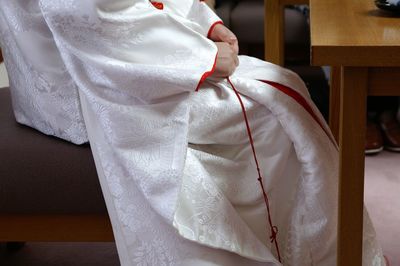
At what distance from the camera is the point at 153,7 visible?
1.25 metres

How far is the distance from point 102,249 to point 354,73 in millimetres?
929

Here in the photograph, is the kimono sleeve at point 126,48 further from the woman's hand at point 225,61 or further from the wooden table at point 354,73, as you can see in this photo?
the wooden table at point 354,73

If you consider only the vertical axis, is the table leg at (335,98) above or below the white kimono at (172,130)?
below

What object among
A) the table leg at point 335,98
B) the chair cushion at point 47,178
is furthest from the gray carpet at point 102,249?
the chair cushion at point 47,178

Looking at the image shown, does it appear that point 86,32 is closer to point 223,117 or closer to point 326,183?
point 223,117

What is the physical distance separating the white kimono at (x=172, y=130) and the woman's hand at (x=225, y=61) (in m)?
0.02

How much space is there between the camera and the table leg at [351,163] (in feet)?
3.52

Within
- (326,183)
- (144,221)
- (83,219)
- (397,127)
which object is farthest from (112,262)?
(397,127)

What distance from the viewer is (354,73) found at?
3.49ft

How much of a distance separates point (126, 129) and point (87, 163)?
13 cm

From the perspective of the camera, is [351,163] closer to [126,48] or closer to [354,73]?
[354,73]

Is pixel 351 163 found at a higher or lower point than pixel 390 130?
higher

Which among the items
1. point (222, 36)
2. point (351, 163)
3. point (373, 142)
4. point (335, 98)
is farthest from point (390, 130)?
point (351, 163)

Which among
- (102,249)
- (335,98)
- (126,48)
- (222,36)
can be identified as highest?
(126,48)
